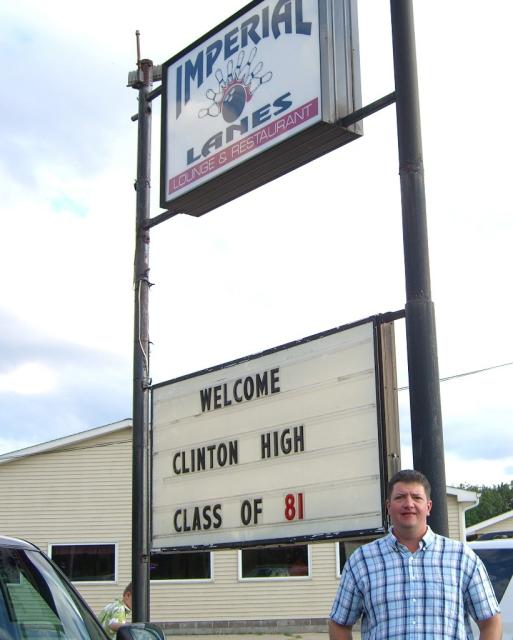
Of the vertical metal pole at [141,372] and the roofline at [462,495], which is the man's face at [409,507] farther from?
the roofline at [462,495]

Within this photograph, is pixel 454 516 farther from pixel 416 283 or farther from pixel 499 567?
pixel 416 283

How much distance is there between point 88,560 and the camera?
997 inches

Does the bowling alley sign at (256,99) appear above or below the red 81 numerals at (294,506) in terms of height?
above

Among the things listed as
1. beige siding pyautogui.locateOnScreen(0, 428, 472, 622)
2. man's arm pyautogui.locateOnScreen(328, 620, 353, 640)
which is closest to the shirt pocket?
man's arm pyautogui.locateOnScreen(328, 620, 353, 640)

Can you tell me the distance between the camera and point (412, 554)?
3965 mm

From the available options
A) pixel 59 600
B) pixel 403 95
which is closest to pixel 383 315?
pixel 403 95

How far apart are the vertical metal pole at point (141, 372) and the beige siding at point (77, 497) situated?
16856 mm

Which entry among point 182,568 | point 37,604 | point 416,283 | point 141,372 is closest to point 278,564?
point 182,568

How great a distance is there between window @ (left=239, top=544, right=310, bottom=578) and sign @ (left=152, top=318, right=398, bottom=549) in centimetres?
1718

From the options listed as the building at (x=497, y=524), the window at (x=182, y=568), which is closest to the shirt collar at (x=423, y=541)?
the window at (x=182, y=568)

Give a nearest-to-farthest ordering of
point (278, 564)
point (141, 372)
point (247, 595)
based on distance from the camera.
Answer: point (141, 372)
point (247, 595)
point (278, 564)

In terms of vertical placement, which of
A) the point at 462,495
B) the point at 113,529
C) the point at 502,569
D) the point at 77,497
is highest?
the point at 77,497

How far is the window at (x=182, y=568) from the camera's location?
2553cm

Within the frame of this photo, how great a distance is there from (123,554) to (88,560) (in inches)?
37.6
